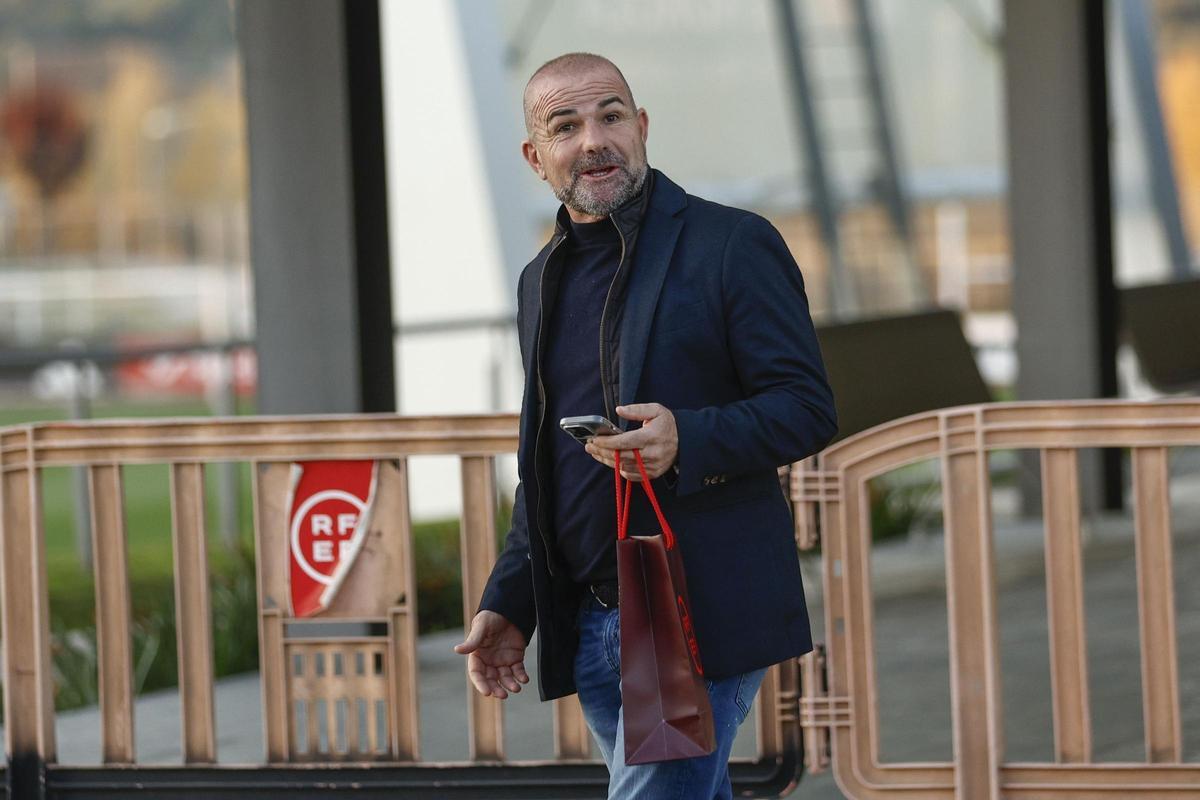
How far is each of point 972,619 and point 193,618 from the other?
2013 mm

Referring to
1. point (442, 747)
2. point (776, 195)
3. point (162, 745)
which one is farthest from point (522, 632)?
point (776, 195)

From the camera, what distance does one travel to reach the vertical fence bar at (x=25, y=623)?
4977 millimetres

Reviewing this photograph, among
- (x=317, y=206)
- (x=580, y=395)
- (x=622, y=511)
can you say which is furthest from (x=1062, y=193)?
(x=622, y=511)

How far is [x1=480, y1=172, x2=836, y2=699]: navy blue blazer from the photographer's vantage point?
2.98 meters

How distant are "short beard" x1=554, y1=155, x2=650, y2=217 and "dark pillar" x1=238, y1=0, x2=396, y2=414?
3964 mm

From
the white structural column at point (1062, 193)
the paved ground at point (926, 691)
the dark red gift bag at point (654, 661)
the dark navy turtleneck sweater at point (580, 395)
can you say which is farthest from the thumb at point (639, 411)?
the white structural column at point (1062, 193)

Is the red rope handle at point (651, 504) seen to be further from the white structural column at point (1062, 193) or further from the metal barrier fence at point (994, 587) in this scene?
the white structural column at point (1062, 193)

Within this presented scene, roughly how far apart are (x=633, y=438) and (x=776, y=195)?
47.2 feet

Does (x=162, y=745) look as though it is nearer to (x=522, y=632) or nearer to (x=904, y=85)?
(x=522, y=632)

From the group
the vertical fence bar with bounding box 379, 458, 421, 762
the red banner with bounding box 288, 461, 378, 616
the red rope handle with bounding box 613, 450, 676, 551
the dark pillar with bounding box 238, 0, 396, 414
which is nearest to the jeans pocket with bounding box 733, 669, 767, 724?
the red rope handle with bounding box 613, 450, 676, 551

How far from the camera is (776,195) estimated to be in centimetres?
1698

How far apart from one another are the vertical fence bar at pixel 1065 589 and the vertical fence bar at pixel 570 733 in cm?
117

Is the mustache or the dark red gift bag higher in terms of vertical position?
the mustache

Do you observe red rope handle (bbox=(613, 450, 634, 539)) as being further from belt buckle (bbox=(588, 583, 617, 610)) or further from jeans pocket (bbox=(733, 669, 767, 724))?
jeans pocket (bbox=(733, 669, 767, 724))
